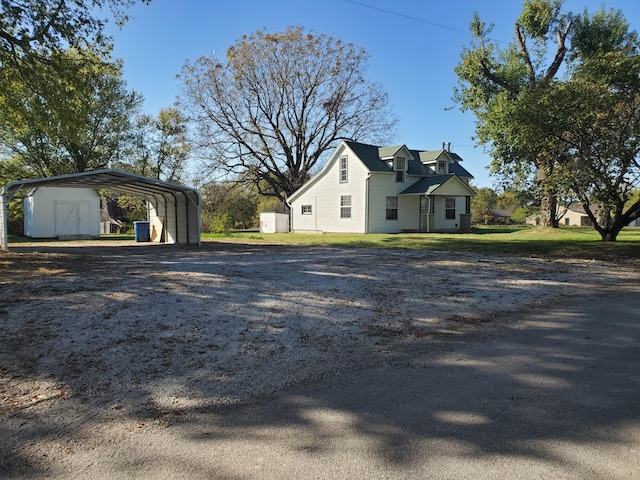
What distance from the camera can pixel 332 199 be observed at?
96.8 ft

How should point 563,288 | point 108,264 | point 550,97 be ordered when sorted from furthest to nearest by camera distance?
point 550,97
point 108,264
point 563,288

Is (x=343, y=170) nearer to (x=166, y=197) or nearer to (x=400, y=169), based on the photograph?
(x=400, y=169)

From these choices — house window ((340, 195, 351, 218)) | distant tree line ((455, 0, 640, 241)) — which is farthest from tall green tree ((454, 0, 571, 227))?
house window ((340, 195, 351, 218))

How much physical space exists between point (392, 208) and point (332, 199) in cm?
425

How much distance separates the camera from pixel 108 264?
10.9 meters

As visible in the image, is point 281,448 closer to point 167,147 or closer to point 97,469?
point 97,469

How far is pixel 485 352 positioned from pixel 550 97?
11714 millimetres

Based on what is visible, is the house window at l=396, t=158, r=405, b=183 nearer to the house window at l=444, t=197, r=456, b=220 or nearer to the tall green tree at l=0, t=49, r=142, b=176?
the house window at l=444, t=197, r=456, b=220

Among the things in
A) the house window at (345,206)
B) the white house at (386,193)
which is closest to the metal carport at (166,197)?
the white house at (386,193)

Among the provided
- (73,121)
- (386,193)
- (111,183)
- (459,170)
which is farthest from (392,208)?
(73,121)

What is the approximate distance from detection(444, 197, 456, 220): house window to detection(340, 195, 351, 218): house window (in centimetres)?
694

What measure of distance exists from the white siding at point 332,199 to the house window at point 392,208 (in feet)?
6.28

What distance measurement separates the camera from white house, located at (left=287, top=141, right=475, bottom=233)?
27.3 meters

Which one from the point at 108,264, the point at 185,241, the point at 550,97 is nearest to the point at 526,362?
the point at 108,264
